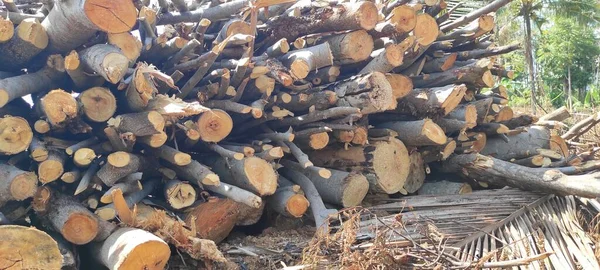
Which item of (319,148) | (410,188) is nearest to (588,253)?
(410,188)

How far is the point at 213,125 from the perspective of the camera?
13.0 ft

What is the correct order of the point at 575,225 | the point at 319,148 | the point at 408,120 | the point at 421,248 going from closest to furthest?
1. the point at 421,248
2. the point at 575,225
3. the point at 319,148
4. the point at 408,120

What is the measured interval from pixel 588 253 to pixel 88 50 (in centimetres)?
364

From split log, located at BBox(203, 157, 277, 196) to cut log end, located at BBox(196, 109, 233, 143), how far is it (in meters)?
0.24

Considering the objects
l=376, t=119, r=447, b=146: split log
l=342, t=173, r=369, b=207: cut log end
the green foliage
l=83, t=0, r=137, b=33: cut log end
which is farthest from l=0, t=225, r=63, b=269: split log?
the green foliage

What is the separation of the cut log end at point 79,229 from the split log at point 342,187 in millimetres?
1800

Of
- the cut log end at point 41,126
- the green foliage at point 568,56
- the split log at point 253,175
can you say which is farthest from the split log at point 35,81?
the green foliage at point 568,56

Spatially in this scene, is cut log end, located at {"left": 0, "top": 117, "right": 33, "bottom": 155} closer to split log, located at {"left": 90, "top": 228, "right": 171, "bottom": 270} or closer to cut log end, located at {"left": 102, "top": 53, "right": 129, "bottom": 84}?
cut log end, located at {"left": 102, "top": 53, "right": 129, "bottom": 84}

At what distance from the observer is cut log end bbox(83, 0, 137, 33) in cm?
315

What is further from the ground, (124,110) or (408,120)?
(124,110)

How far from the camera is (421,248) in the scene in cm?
301

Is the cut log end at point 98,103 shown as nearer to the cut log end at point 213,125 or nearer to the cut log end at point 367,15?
the cut log end at point 213,125

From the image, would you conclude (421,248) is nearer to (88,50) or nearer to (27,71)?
(88,50)

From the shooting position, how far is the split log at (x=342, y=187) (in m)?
4.46
